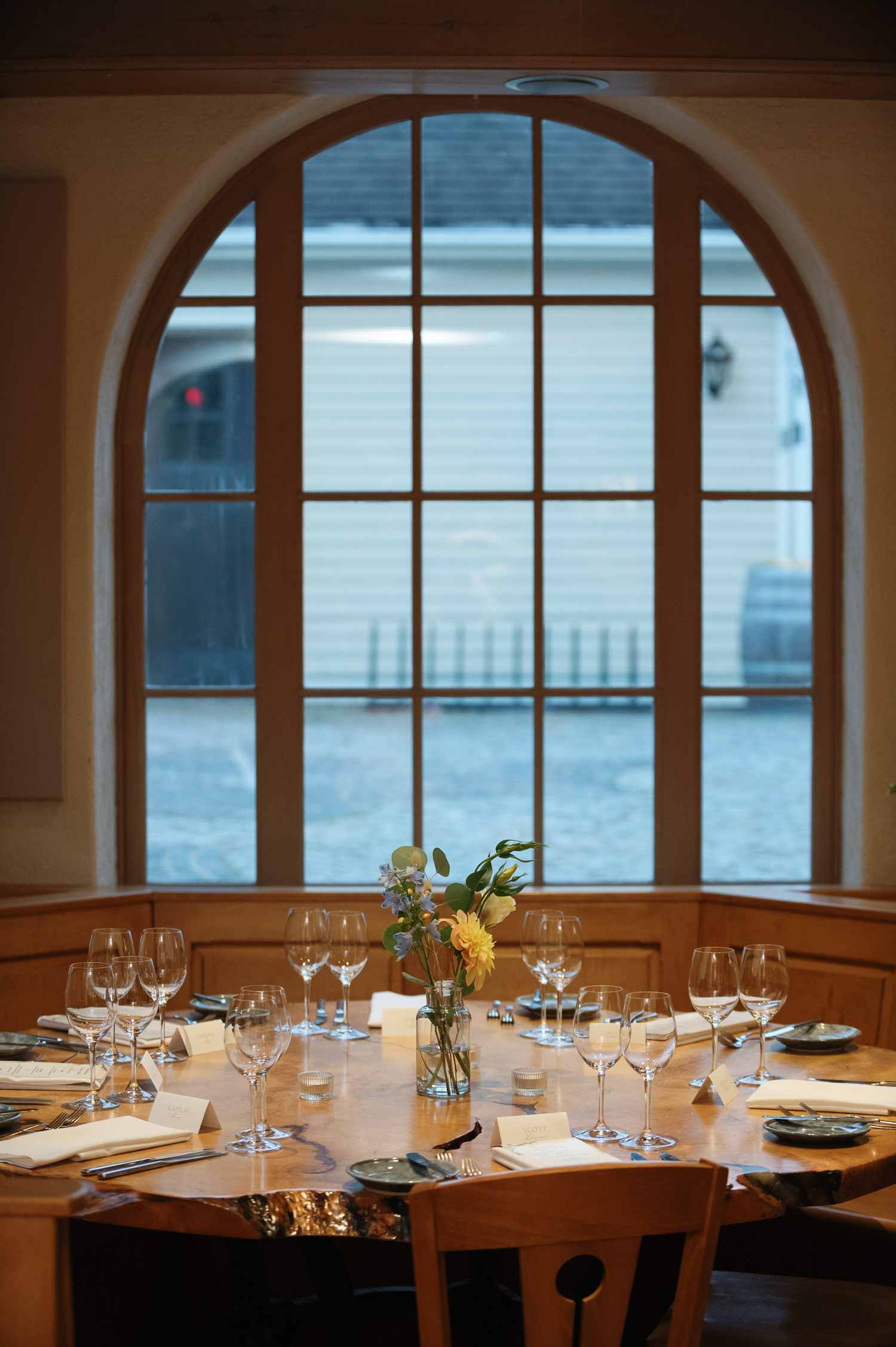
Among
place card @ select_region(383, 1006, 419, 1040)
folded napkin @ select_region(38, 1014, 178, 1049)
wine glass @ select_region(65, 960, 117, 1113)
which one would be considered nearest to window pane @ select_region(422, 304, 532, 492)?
place card @ select_region(383, 1006, 419, 1040)

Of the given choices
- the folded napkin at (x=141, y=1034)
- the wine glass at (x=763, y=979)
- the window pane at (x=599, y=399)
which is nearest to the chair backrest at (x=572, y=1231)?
the wine glass at (x=763, y=979)

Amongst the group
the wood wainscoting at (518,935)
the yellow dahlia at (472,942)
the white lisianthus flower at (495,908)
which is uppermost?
the white lisianthus flower at (495,908)

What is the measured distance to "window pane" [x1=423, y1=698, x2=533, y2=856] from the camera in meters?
3.75

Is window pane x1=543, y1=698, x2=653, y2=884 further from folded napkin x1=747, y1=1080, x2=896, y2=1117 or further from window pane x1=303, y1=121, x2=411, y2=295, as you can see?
folded napkin x1=747, y1=1080, x2=896, y2=1117

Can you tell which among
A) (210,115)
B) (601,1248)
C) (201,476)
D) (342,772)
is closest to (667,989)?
(342,772)

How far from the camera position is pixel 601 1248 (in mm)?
1287

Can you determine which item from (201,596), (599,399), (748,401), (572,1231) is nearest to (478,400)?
(599,399)

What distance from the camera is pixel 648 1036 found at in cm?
161

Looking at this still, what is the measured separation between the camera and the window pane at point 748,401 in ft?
12.3

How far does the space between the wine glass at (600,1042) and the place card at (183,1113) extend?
19.6 inches

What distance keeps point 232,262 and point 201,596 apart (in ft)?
3.19

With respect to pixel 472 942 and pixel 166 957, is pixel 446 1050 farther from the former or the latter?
pixel 166 957

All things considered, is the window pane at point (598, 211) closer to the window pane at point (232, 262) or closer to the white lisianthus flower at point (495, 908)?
the window pane at point (232, 262)

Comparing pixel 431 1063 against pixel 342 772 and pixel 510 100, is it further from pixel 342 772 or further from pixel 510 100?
pixel 510 100
